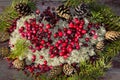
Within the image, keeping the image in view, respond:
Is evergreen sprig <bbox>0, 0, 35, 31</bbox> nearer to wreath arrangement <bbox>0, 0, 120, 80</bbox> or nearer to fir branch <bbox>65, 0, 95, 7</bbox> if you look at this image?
wreath arrangement <bbox>0, 0, 120, 80</bbox>

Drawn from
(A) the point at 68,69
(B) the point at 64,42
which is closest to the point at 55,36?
(B) the point at 64,42

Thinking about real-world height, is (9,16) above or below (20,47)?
above

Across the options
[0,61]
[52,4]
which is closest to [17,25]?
[0,61]

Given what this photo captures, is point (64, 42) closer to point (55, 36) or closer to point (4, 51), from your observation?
point (55, 36)

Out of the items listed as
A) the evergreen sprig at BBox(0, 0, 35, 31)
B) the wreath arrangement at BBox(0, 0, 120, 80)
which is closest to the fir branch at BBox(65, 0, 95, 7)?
the wreath arrangement at BBox(0, 0, 120, 80)

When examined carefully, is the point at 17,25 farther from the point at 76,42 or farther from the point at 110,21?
the point at 110,21

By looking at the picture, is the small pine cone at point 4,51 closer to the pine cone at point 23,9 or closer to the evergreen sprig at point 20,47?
the evergreen sprig at point 20,47
